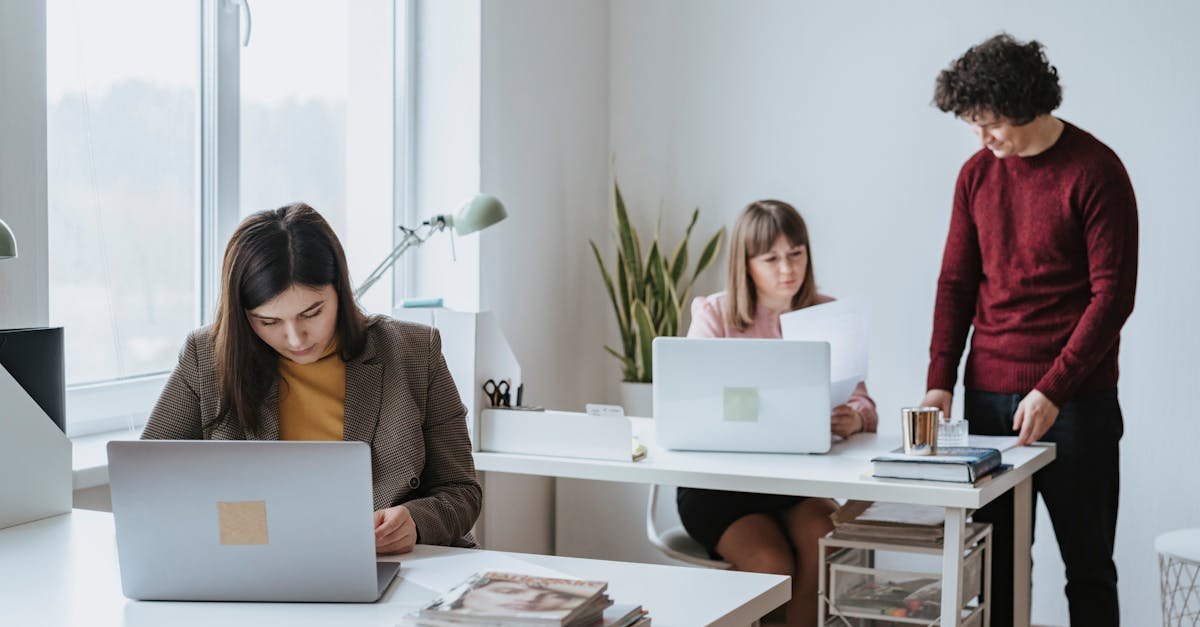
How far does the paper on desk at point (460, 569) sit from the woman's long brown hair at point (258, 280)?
1.54 feet

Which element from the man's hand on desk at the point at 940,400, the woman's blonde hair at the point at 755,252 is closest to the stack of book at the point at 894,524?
the man's hand on desk at the point at 940,400

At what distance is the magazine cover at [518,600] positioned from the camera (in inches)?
51.9

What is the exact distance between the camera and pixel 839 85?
3.93 metres

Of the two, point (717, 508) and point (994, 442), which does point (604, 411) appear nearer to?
point (717, 508)

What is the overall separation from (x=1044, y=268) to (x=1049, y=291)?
55mm

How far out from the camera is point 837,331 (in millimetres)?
2719

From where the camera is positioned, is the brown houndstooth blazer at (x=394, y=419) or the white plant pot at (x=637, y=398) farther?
the white plant pot at (x=637, y=398)

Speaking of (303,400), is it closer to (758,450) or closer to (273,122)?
(758,450)

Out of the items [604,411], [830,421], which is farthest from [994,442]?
[604,411]

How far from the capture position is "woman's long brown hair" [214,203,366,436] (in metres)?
1.98

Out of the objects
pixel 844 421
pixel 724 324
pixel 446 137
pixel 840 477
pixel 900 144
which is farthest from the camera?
pixel 900 144

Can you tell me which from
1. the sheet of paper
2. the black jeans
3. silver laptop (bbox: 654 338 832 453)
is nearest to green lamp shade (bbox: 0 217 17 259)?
silver laptop (bbox: 654 338 832 453)

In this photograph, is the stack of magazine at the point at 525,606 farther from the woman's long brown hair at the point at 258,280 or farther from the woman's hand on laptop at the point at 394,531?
the woman's long brown hair at the point at 258,280

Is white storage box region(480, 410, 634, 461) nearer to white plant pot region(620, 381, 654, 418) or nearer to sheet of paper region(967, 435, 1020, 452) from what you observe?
sheet of paper region(967, 435, 1020, 452)
